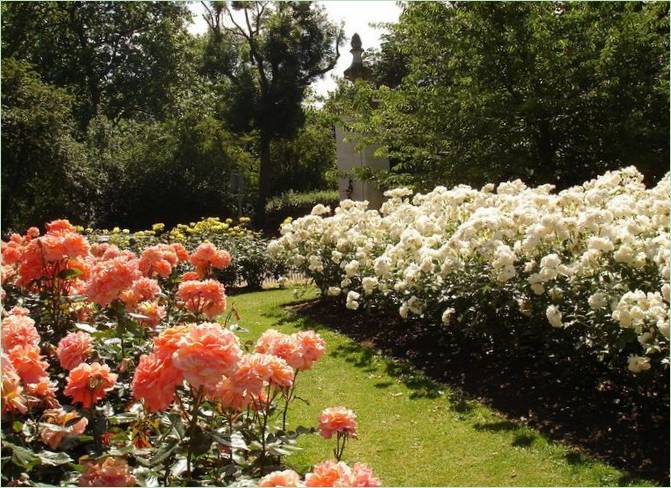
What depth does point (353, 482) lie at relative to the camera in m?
1.56

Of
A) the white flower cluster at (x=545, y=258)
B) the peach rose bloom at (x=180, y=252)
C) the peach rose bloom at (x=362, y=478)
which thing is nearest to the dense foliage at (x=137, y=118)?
the white flower cluster at (x=545, y=258)

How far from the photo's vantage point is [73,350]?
7.99 ft

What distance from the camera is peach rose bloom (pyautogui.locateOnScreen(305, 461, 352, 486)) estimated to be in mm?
1542

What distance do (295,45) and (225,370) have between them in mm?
27477

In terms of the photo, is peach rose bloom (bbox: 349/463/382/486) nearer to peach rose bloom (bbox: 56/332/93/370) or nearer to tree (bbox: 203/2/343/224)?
peach rose bloom (bbox: 56/332/93/370)

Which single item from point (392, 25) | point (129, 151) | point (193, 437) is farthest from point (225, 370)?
point (129, 151)

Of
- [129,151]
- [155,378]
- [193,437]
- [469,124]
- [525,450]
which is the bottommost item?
[525,450]

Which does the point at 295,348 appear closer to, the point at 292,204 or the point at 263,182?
the point at 263,182

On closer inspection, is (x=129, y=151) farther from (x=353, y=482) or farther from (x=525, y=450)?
(x=353, y=482)

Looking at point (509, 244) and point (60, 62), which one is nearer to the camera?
point (509, 244)

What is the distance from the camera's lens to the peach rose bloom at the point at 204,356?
1798 millimetres

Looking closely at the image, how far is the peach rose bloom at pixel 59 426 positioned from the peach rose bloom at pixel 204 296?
3.26 feet

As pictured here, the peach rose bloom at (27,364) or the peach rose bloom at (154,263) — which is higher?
the peach rose bloom at (154,263)

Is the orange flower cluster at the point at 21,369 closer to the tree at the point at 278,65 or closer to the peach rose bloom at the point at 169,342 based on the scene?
the peach rose bloom at the point at 169,342
